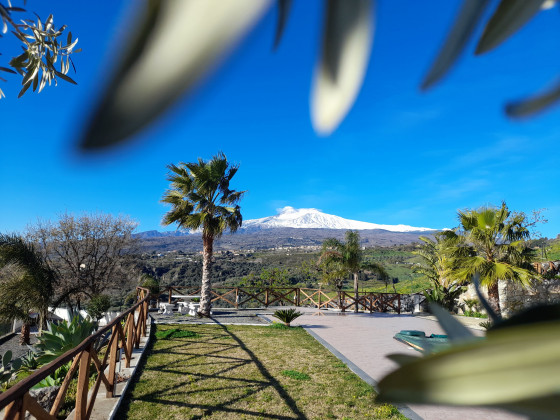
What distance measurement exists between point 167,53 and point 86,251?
78.9 feet

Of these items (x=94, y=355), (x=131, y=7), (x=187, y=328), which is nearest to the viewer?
(x=131, y=7)

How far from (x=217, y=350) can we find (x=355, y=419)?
4656mm

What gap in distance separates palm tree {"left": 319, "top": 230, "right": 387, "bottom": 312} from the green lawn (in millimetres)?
9534

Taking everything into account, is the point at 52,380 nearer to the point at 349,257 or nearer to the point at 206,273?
the point at 206,273

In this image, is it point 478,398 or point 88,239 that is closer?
point 478,398

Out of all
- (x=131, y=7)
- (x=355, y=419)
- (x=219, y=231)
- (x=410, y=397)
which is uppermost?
(x=219, y=231)

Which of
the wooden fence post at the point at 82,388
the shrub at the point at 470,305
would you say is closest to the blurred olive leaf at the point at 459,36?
the wooden fence post at the point at 82,388

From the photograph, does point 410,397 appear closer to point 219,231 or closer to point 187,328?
point 187,328

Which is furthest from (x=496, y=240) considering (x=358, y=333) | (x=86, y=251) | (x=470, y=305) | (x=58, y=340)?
(x=86, y=251)

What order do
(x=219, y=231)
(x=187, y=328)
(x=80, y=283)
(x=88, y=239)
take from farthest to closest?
(x=88, y=239) < (x=80, y=283) < (x=219, y=231) < (x=187, y=328)

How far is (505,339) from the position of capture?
0.16 meters

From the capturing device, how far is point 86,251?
2108 cm

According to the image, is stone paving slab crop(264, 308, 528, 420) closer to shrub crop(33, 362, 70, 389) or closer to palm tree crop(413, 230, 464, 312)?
palm tree crop(413, 230, 464, 312)

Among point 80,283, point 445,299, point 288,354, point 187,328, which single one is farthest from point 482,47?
point 80,283
